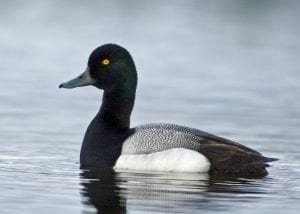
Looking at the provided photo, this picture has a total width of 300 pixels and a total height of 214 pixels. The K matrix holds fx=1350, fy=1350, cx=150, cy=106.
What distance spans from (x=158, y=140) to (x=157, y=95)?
5811 millimetres

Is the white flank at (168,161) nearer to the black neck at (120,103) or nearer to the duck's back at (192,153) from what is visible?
the duck's back at (192,153)

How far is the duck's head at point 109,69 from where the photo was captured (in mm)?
14531

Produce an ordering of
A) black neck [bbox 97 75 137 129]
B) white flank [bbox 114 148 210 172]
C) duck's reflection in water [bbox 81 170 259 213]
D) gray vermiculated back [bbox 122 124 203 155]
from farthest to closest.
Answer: black neck [bbox 97 75 137 129] → gray vermiculated back [bbox 122 124 203 155] → white flank [bbox 114 148 210 172] → duck's reflection in water [bbox 81 170 259 213]

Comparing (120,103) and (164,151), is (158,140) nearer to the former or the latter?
(164,151)

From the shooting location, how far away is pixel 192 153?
44.8ft

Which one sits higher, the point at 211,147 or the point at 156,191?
the point at 211,147

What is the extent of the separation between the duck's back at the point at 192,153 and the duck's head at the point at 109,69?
95cm

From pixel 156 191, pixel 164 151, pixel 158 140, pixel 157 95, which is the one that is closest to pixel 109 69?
pixel 158 140

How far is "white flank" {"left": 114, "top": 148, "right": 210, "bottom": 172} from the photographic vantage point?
1356 cm

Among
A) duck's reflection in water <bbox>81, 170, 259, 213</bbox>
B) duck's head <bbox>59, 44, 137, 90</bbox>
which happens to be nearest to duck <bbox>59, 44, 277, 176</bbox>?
duck's reflection in water <bbox>81, 170, 259, 213</bbox>

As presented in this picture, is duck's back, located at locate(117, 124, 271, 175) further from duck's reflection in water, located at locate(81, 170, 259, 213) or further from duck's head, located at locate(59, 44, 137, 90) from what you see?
duck's head, located at locate(59, 44, 137, 90)

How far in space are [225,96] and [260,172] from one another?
6055mm

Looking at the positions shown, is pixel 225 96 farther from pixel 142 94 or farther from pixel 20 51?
pixel 20 51

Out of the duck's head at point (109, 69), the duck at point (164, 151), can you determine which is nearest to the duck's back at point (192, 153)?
the duck at point (164, 151)
